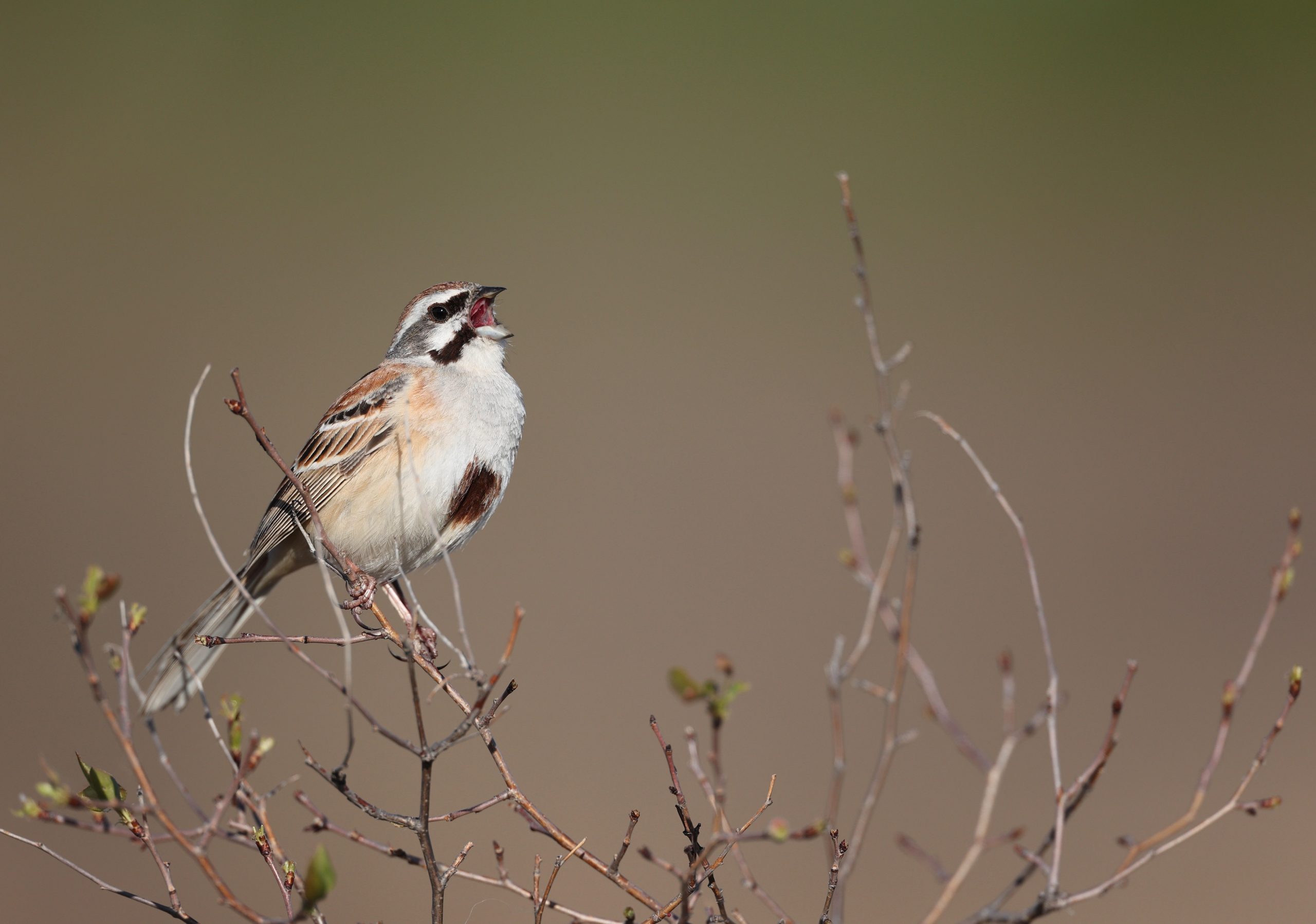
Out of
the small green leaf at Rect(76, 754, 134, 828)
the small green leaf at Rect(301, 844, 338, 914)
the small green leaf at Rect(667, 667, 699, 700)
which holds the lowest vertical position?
the small green leaf at Rect(301, 844, 338, 914)

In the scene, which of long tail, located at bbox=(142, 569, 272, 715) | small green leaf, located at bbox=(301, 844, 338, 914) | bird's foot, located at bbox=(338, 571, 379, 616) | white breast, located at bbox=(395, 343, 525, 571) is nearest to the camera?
small green leaf, located at bbox=(301, 844, 338, 914)

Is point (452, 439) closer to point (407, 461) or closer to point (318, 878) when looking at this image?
point (407, 461)

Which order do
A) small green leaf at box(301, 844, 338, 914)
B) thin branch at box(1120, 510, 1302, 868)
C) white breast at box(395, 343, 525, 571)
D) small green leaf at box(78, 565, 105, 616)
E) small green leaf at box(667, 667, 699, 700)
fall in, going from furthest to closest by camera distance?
white breast at box(395, 343, 525, 571), thin branch at box(1120, 510, 1302, 868), small green leaf at box(667, 667, 699, 700), small green leaf at box(78, 565, 105, 616), small green leaf at box(301, 844, 338, 914)

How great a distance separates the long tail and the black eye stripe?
132 cm

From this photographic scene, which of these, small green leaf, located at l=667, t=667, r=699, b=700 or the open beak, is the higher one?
the open beak

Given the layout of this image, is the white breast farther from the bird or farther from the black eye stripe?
the black eye stripe

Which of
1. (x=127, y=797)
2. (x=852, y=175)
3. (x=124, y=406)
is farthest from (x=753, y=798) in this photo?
(x=852, y=175)

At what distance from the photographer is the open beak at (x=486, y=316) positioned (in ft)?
15.4

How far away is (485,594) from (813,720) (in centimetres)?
308

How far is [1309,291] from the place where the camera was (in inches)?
526

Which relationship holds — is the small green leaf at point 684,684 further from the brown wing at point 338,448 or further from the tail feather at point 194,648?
the brown wing at point 338,448

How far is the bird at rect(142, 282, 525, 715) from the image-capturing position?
442 cm

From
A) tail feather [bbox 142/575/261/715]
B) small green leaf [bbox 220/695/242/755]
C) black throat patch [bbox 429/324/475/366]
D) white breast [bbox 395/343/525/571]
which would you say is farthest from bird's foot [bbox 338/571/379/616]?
small green leaf [bbox 220/695/242/755]

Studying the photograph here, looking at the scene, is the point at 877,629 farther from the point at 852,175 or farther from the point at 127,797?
the point at 852,175
